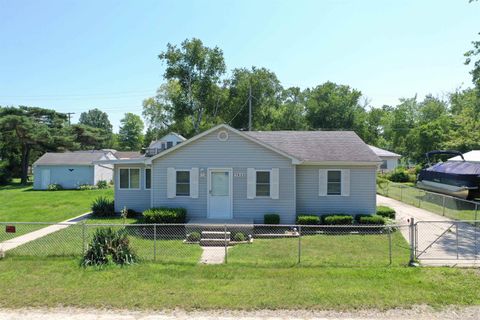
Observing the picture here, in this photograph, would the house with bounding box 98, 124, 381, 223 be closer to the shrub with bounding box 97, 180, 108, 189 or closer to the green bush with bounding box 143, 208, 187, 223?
the green bush with bounding box 143, 208, 187, 223

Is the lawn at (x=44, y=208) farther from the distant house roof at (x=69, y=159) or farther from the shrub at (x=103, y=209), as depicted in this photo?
the distant house roof at (x=69, y=159)

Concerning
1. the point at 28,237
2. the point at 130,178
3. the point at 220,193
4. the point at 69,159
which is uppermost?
the point at 69,159

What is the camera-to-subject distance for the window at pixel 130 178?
18562mm

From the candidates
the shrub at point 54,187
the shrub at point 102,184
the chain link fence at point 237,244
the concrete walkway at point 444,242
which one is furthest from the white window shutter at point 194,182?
the shrub at point 54,187

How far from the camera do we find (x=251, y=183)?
52.3 feet

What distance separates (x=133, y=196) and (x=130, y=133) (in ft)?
280

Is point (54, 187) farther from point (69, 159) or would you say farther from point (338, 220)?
point (338, 220)

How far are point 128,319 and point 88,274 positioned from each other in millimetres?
2936

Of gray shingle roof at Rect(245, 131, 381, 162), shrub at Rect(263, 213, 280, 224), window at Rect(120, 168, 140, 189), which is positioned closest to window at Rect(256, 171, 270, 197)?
shrub at Rect(263, 213, 280, 224)

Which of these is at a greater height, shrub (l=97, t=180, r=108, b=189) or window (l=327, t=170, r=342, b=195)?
window (l=327, t=170, r=342, b=195)

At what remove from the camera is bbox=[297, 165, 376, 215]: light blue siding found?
54.3 feet

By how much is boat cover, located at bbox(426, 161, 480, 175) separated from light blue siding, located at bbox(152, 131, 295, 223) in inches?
573

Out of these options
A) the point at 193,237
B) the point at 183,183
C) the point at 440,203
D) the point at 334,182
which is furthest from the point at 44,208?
the point at 440,203

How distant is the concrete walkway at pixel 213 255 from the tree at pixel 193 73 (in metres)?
28.7
